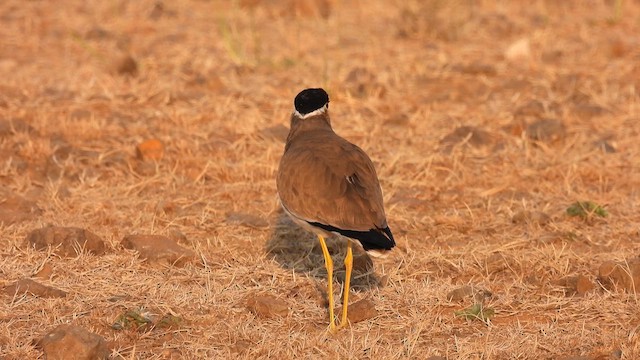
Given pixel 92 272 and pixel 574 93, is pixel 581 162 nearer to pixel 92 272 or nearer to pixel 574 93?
pixel 574 93

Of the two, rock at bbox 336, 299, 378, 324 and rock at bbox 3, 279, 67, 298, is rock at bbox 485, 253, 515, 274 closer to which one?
rock at bbox 336, 299, 378, 324

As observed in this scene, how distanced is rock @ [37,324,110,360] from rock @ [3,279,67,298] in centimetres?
66

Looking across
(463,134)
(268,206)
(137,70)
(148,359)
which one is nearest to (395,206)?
(268,206)

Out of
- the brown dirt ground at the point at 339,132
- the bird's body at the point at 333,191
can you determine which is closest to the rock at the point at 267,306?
the brown dirt ground at the point at 339,132

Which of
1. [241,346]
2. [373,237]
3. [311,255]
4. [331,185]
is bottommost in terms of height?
[311,255]

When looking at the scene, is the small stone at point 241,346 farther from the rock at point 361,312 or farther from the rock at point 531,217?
the rock at point 531,217

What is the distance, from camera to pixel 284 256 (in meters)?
6.38

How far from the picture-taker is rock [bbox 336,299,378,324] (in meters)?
5.46

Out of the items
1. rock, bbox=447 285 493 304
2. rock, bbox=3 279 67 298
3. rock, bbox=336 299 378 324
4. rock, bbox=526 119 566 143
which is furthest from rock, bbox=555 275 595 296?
rock, bbox=3 279 67 298

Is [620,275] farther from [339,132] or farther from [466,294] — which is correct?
[339,132]

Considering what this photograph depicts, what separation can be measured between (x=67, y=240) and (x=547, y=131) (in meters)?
4.05

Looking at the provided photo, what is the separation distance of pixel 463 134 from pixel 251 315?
3498 mm

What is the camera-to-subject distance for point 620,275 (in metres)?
5.81

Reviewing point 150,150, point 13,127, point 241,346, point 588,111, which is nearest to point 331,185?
point 241,346
